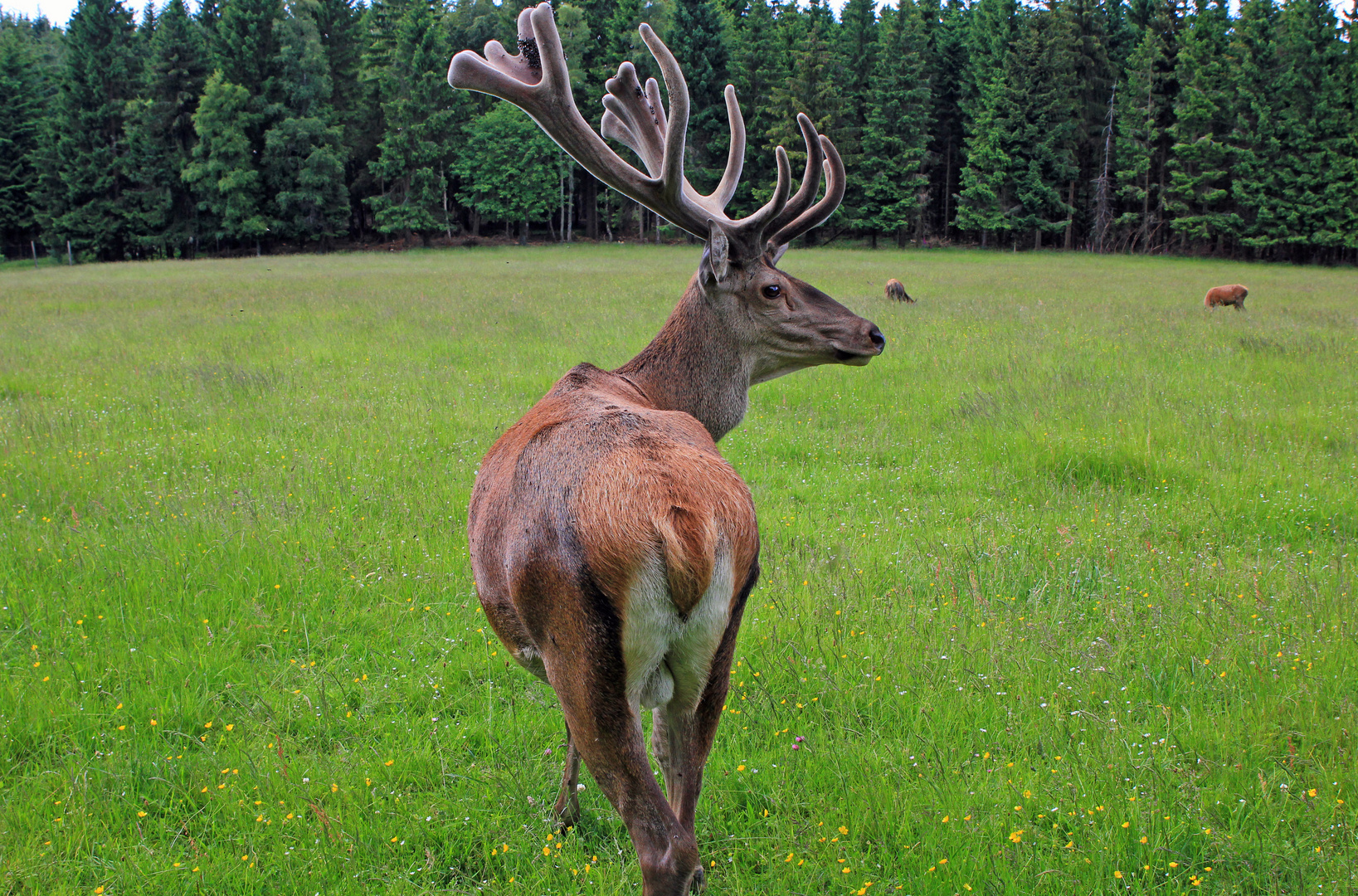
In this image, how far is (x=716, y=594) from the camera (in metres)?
2.26

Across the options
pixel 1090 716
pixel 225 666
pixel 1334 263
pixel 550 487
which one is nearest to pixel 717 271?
pixel 550 487

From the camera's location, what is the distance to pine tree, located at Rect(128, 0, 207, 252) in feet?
157

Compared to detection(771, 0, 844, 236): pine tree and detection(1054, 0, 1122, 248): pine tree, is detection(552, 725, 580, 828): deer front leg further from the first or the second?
detection(1054, 0, 1122, 248): pine tree

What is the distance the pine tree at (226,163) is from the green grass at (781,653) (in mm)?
42286

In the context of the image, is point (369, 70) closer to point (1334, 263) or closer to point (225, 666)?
point (1334, 263)

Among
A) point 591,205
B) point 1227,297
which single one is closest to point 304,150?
point 591,205

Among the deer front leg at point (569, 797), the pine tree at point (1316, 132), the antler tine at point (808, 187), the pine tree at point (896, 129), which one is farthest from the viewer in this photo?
the pine tree at point (896, 129)

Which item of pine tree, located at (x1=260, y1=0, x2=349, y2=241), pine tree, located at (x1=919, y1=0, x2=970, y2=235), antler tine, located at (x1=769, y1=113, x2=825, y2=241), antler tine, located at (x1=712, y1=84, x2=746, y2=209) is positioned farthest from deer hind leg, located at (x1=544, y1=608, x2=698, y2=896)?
pine tree, located at (x1=919, y1=0, x2=970, y2=235)

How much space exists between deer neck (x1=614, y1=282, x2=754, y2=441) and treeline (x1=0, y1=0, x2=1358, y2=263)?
44.9m

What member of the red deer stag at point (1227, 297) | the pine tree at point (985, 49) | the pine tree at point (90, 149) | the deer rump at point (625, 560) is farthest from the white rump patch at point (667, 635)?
the pine tree at point (90, 149)

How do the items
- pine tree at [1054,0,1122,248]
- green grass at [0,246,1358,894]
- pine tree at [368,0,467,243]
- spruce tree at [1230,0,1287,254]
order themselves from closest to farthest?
green grass at [0,246,1358,894] → spruce tree at [1230,0,1287,254] → pine tree at [1054,0,1122,248] → pine tree at [368,0,467,243]

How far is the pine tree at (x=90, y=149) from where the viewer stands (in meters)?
47.8

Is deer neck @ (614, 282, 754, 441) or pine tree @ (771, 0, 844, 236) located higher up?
pine tree @ (771, 0, 844, 236)

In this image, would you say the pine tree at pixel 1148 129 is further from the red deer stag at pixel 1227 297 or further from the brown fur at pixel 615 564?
the brown fur at pixel 615 564
